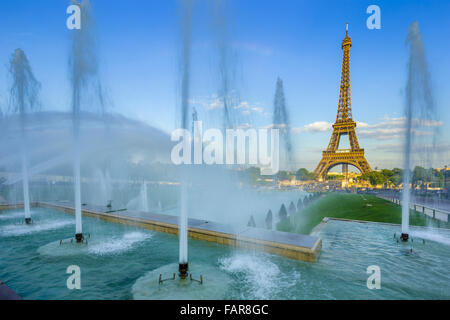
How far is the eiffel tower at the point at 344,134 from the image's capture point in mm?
67188

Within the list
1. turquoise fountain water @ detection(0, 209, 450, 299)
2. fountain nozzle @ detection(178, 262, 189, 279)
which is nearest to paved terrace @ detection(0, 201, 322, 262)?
turquoise fountain water @ detection(0, 209, 450, 299)

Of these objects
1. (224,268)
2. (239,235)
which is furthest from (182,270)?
(239,235)

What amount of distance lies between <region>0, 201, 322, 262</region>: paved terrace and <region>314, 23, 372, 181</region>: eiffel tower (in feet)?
214

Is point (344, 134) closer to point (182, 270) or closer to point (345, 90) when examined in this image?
point (345, 90)

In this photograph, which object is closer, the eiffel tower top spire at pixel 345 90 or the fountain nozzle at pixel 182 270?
the fountain nozzle at pixel 182 270

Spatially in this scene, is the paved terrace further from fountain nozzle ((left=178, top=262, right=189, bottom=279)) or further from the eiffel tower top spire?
the eiffel tower top spire

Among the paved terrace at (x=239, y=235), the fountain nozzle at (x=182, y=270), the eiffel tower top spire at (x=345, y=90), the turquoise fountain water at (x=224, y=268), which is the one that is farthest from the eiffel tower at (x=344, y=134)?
the fountain nozzle at (x=182, y=270)

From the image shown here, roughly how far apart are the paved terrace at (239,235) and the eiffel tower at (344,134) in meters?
65.2

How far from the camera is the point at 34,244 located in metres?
11.5

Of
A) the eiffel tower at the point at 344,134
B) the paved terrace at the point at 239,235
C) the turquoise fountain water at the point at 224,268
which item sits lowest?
the turquoise fountain water at the point at 224,268

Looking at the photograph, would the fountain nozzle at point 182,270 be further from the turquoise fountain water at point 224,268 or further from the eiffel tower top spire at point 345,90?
the eiffel tower top spire at point 345,90
